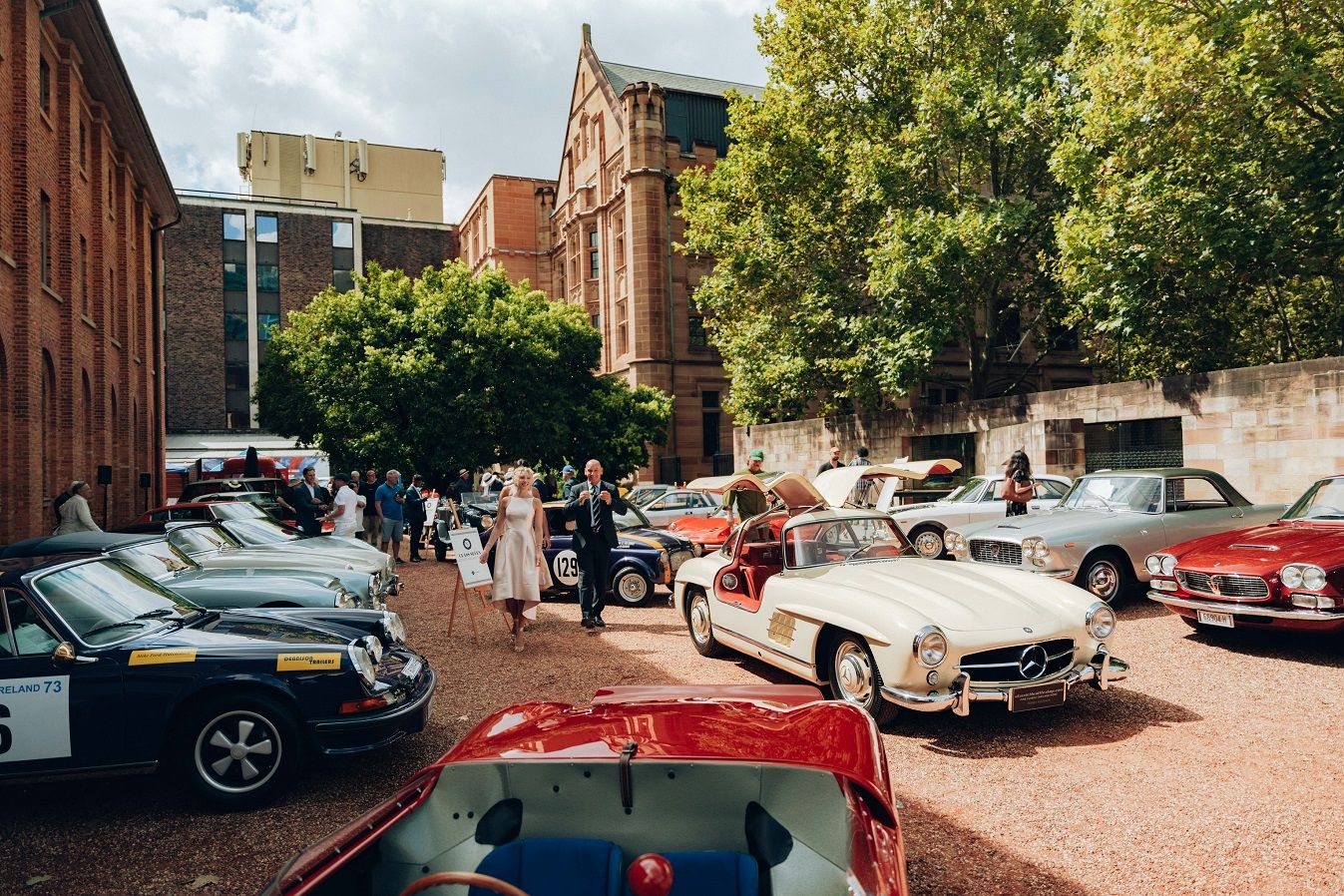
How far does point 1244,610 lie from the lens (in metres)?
7.67

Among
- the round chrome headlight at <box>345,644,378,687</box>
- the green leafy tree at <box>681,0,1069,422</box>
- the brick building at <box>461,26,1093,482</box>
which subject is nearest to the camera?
the round chrome headlight at <box>345,644,378,687</box>

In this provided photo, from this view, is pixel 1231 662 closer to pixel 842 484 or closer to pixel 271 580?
pixel 842 484

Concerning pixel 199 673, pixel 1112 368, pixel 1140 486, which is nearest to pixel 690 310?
pixel 1112 368

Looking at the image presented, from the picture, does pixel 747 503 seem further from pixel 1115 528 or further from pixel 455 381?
pixel 455 381

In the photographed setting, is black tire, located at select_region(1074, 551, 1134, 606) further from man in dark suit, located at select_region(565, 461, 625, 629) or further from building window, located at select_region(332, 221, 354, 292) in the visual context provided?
building window, located at select_region(332, 221, 354, 292)

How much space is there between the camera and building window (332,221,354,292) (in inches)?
2157

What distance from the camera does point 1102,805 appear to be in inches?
183

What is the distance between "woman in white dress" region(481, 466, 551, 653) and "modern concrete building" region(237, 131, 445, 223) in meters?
57.5

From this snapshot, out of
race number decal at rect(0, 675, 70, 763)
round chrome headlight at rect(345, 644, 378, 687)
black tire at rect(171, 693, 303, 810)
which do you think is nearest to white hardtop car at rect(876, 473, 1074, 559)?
round chrome headlight at rect(345, 644, 378, 687)

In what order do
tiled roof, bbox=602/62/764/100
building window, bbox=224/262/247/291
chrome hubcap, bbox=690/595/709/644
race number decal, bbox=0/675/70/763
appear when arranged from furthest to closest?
building window, bbox=224/262/247/291 < tiled roof, bbox=602/62/764/100 < chrome hubcap, bbox=690/595/709/644 < race number decal, bbox=0/675/70/763

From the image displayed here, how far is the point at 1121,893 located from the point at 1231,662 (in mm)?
4834

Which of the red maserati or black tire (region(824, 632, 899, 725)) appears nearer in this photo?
black tire (region(824, 632, 899, 725))

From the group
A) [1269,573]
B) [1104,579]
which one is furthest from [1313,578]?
[1104,579]

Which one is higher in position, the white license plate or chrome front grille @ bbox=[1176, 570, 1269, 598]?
chrome front grille @ bbox=[1176, 570, 1269, 598]
